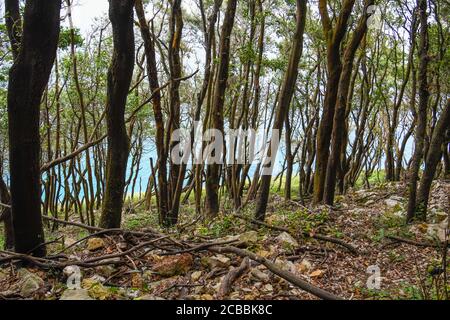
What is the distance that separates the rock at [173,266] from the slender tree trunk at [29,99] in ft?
5.49

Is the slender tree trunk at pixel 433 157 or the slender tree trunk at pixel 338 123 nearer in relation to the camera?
the slender tree trunk at pixel 433 157

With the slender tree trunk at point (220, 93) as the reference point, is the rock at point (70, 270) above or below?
below

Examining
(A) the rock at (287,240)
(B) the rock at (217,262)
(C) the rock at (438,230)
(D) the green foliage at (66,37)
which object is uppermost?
(D) the green foliage at (66,37)

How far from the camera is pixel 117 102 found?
625 centimetres

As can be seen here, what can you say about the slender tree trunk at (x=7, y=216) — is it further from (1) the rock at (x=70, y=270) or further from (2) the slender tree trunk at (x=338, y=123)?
(2) the slender tree trunk at (x=338, y=123)

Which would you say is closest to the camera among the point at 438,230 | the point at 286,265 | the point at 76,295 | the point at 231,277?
the point at 76,295

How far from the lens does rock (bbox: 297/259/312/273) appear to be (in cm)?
543

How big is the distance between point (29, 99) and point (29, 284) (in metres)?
2.06

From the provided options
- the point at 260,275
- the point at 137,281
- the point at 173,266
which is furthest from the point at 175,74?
the point at 260,275

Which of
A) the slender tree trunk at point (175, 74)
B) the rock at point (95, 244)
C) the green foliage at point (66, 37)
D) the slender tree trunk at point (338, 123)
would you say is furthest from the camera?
the green foliage at point (66, 37)

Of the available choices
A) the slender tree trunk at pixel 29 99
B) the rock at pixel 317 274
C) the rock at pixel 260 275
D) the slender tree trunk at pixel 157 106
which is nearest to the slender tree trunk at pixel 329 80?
the slender tree trunk at pixel 157 106

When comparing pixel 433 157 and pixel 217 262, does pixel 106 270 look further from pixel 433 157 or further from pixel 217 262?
pixel 433 157

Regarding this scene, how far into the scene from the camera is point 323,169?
912cm

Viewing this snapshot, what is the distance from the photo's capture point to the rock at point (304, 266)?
17.8 feet
